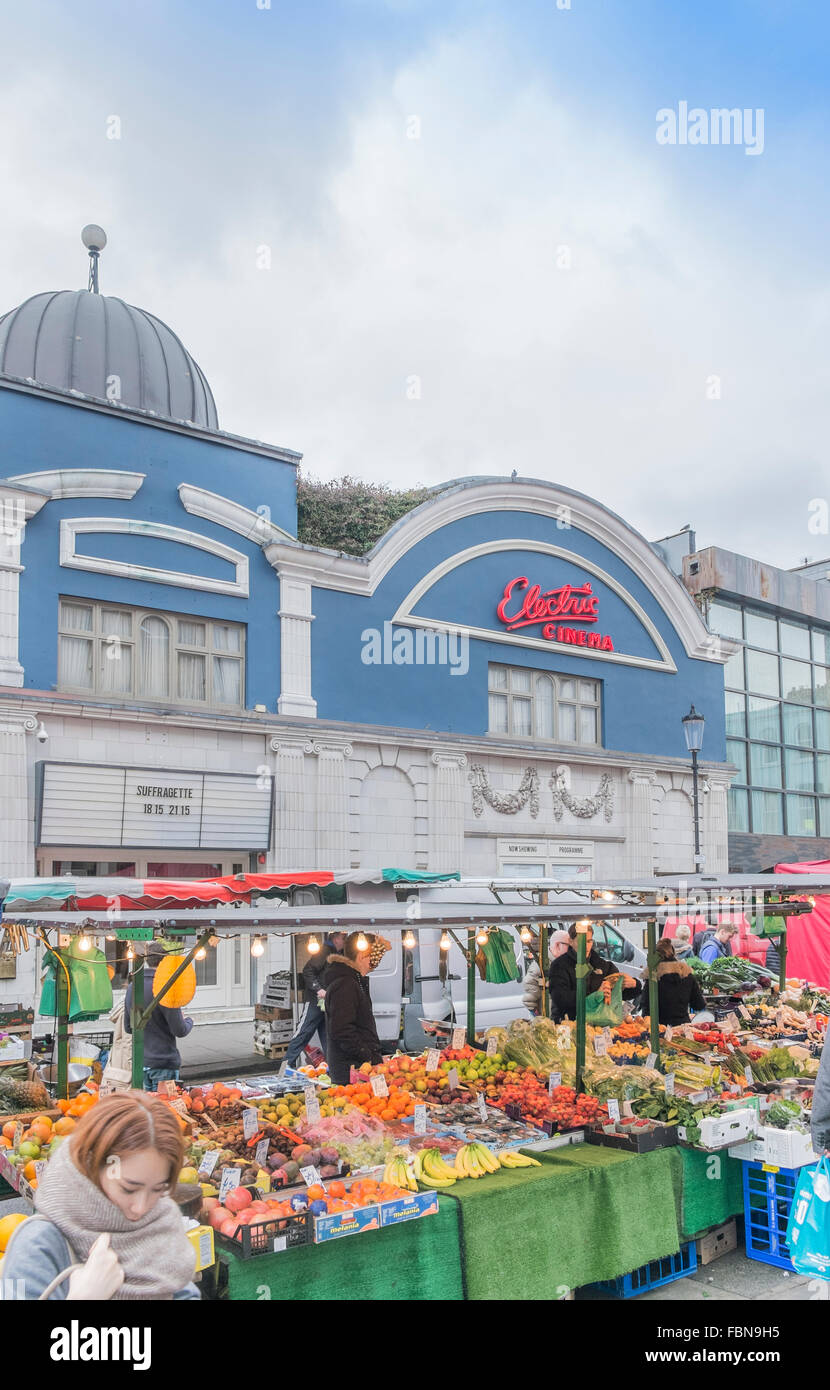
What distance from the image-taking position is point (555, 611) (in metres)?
24.2

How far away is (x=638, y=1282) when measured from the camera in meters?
6.74

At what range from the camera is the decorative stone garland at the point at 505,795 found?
22.3 m

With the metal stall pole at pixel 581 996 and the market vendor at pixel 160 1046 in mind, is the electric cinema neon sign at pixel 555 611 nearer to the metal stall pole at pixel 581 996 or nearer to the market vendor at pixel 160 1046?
the market vendor at pixel 160 1046

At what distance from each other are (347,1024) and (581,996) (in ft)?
7.71

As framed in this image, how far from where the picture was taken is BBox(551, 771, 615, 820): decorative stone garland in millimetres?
23641

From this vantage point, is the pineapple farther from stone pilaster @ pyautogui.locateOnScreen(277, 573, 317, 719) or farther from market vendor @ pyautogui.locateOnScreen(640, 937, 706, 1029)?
stone pilaster @ pyautogui.locateOnScreen(277, 573, 317, 719)

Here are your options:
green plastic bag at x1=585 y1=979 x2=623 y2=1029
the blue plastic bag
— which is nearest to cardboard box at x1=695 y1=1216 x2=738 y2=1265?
the blue plastic bag

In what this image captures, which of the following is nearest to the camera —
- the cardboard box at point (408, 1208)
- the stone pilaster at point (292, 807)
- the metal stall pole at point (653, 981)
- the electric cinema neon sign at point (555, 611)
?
the cardboard box at point (408, 1208)

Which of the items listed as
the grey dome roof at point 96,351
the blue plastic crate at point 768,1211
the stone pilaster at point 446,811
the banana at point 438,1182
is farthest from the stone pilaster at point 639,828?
the banana at point 438,1182

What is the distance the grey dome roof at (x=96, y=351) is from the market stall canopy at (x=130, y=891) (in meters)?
10.9

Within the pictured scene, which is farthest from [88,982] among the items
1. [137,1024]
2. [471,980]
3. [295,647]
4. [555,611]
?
[555,611]

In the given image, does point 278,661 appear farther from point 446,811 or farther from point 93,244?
point 93,244

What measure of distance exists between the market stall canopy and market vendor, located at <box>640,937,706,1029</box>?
4.64m
